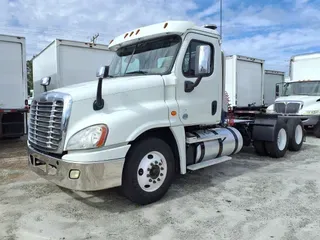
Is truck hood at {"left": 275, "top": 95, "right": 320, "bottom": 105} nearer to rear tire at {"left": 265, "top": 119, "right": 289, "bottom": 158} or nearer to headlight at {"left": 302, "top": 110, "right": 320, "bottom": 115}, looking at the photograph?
headlight at {"left": 302, "top": 110, "right": 320, "bottom": 115}

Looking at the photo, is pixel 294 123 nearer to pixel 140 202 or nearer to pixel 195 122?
pixel 195 122

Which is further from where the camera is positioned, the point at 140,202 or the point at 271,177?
the point at 271,177

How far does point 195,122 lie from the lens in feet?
16.9

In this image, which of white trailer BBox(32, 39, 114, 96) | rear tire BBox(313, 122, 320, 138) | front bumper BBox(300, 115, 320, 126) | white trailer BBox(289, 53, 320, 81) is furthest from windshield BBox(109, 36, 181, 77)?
white trailer BBox(289, 53, 320, 81)

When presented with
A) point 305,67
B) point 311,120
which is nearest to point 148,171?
point 311,120

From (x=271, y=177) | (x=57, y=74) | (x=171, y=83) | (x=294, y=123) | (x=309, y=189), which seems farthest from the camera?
(x=57, y=74)

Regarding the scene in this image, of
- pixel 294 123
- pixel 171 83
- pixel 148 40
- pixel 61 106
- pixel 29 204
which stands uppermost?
pixel 148 40

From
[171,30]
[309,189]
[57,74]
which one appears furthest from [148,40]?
[57,74]

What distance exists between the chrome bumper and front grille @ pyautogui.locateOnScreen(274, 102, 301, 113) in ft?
31.5

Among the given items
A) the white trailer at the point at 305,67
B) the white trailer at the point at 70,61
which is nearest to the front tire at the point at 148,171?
the white trailer at the point at 70,61

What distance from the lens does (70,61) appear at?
952 cm

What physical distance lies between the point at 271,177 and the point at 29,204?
431 cm

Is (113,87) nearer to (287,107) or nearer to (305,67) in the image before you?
(287,107)

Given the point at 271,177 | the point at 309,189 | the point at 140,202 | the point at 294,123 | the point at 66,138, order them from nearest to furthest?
the point at 66,138 → the point at 140,202 → the point at 309,189 → the point at 271,177 → the point at 294,123
